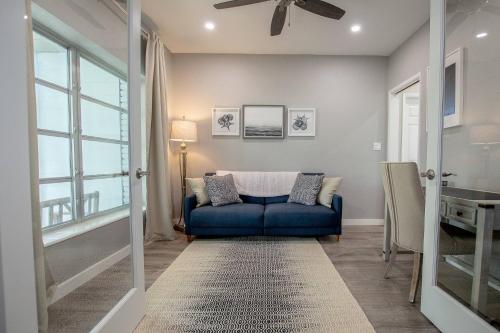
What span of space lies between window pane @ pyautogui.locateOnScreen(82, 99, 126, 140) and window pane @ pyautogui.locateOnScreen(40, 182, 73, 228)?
0.38 m

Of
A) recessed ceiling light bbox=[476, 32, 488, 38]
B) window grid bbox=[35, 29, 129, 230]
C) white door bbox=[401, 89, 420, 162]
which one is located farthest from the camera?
white door bbox=[401, 89, 420, 162]

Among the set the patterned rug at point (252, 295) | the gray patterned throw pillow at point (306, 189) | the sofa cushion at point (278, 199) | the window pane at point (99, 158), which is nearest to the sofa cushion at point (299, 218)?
the gray patterned throw pillow at point (306, 189)

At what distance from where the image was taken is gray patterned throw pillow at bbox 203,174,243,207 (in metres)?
3.21

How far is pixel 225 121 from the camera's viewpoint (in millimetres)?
3795

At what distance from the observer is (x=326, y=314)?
165 centimetres

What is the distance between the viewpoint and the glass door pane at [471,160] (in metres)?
1.40

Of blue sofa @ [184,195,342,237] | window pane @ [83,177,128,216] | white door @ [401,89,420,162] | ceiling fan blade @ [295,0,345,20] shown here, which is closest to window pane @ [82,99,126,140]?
window pane @ [83,177,128,216]

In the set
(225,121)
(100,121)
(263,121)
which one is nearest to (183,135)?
(225,121)

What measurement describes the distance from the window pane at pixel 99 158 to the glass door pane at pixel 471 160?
82.4 inches

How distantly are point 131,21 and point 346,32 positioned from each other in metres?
2.64

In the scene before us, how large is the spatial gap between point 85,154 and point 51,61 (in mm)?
587

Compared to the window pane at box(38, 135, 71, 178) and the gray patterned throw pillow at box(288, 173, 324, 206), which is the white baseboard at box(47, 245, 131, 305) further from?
the gray patterned throw pillow at box(288, 173, 324, 206)

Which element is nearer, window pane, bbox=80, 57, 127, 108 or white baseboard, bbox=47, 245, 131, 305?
white baseboard, bbox=47, 245, 131, 305

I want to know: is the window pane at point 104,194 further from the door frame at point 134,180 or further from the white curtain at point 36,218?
the white curtain at point 36,218
